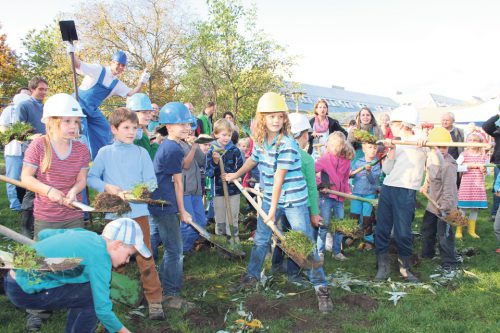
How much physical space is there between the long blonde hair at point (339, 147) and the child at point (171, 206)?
253 centimetres

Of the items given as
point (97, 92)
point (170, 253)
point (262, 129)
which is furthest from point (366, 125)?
point (170, 253)

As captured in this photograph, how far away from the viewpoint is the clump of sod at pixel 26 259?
8.91 ft

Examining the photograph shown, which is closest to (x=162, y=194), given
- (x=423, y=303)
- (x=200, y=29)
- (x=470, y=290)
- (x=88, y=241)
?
(x=88, y=241)

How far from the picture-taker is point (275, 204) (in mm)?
4719

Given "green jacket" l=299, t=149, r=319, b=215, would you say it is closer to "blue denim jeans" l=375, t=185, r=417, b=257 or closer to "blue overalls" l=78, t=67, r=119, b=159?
"blue denim jeans" l=375, t=185, r=417, b=257

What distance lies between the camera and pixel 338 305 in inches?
187

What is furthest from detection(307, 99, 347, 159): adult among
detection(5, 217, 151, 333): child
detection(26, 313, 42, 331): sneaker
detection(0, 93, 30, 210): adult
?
detection(5, 217, 151, 333): child

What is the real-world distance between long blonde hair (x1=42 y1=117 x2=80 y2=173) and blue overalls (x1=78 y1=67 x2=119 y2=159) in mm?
2488

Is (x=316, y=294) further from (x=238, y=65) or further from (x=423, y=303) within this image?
(x=238, y=65)

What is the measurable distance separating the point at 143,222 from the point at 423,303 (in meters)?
3.28

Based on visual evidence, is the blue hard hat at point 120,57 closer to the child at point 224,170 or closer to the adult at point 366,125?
the child at point 224,170

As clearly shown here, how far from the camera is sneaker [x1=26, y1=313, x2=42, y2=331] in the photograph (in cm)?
410

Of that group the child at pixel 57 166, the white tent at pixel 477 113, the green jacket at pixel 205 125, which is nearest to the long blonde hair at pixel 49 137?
the child at pixel 57 166

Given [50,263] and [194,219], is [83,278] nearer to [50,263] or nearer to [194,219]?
[50,263]
